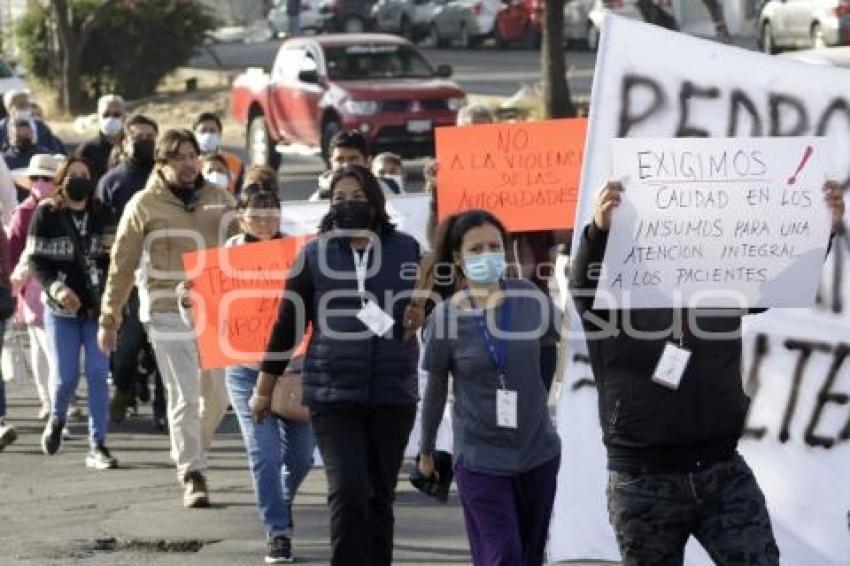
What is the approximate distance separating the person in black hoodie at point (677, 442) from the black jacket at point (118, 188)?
6.37 m

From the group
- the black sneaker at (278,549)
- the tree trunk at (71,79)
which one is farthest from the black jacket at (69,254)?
the tree trunk at (71,79)

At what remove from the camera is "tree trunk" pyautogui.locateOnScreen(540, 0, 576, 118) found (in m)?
29.0

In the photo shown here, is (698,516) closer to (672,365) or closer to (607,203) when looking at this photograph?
(672,365)

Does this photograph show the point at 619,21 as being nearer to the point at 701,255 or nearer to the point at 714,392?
the point at 701,255

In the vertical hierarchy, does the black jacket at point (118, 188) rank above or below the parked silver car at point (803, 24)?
above

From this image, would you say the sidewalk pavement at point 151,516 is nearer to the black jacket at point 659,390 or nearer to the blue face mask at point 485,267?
the blue face mask at point 485,267

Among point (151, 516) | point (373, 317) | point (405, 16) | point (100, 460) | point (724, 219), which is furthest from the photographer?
point (405, 16)

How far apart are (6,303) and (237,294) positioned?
9.77ft

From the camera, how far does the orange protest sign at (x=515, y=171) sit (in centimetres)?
1098

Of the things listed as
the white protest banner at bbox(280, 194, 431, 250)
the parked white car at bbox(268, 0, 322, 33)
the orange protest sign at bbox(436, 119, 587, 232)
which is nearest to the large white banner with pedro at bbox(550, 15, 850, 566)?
the orange protest sign at bbox(436, 119, 587, 232)

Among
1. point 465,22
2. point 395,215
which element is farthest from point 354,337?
point 465,22

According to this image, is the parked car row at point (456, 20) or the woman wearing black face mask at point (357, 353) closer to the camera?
the woman wearing black face mask at point (357, 353)

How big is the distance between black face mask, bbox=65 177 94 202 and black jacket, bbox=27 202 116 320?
102 mm

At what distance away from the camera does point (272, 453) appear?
9797 mm
